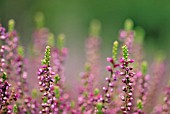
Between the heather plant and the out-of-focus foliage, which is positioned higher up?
the out-of-focus foliage

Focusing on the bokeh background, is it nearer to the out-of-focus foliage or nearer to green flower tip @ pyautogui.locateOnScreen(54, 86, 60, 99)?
the out-of-focus foliage

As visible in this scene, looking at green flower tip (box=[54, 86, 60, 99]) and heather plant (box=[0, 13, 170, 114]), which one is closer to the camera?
heather plant (box=[0, 13, 170, 114])

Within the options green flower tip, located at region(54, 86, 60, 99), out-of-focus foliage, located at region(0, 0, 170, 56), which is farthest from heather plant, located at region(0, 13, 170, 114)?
out-of-focus foliage, located at region(0, 0, 170, 56)

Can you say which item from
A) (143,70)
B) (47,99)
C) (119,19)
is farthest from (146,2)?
(47,99)

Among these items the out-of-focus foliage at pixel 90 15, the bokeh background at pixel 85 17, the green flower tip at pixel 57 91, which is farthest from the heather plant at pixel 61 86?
the out-of-focus foliage at pixel 90 15

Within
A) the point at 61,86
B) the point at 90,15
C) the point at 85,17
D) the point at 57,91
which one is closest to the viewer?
the point at 57,91

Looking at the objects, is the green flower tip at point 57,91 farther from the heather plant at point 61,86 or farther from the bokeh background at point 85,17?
the bokeh background at point 85,17

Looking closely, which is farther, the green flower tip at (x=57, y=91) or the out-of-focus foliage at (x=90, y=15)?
the out-of-focus foliage at (x=90, y=15)

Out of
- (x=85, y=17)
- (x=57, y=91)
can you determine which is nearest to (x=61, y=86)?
(x=57, y=91)

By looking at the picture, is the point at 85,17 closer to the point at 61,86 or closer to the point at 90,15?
the point at 90,15

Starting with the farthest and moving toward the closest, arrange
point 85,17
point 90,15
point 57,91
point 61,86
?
point 85,17, point 90,15, point 61,86, point 57,91
